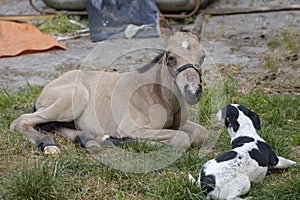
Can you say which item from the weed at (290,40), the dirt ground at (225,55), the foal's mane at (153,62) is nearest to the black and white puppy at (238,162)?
the foal's mane at (153,62)

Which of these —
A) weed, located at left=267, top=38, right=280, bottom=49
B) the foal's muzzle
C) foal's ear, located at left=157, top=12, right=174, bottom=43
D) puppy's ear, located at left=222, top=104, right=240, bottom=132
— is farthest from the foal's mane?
weed, located at left=267, top=38, right=280, bottom=49

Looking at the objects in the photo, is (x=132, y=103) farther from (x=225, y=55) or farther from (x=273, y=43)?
(x=273, y=43)

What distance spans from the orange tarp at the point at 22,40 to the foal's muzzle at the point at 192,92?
5007 millimetres

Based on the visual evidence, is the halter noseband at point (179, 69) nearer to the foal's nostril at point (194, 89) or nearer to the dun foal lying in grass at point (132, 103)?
the dun foal lying in grass at point (132, 103)

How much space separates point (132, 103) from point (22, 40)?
4.61 meters

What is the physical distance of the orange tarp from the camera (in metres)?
9.60

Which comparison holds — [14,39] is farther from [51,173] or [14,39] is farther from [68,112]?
[51,173]

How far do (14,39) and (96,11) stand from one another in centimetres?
169

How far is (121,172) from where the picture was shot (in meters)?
4.91

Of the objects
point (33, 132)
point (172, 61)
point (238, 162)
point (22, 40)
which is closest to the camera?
point (238, 162)

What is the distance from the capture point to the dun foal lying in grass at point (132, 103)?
527cm

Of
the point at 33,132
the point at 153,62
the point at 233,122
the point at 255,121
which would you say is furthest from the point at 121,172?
the point at 33,132

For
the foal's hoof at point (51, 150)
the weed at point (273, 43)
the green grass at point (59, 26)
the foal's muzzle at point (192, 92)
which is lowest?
the green grass at point (59, 26)

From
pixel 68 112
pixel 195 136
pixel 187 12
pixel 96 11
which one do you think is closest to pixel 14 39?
pixel 96 11
